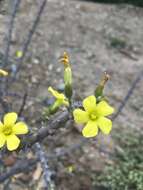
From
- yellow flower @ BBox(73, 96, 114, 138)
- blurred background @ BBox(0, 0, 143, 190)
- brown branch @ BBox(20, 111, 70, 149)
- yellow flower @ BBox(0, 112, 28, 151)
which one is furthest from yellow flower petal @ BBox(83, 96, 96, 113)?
blurred background @ BBox(0, 0, 143, 190)

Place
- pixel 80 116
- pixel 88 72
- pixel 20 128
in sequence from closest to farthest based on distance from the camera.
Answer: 1. pixel 80 116
2. pixel 20 128
3. pixel 88 72

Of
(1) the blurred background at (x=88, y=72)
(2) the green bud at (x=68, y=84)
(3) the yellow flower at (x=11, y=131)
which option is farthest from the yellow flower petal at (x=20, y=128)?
(1) the blurred background at (x=88, y=72)

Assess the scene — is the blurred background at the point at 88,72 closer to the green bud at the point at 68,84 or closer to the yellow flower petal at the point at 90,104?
the green bud at the point at 68,84

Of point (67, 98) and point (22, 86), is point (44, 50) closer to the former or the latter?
point (22, 86)

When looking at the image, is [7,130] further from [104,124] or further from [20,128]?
[104,124]

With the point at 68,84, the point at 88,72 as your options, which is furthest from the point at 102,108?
the point at 88,72

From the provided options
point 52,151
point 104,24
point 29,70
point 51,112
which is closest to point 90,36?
point 104,24
